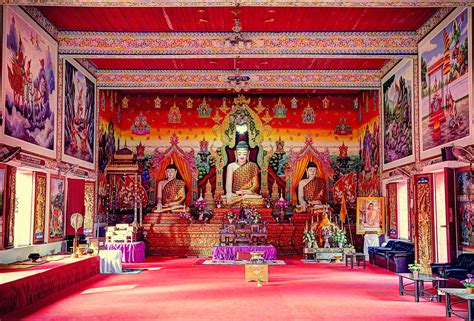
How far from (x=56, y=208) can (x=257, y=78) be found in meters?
7.26

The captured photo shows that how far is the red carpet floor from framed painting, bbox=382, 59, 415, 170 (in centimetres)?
342

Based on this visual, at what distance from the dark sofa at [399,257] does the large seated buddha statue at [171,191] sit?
7462 millimetres

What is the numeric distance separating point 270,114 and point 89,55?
812cm

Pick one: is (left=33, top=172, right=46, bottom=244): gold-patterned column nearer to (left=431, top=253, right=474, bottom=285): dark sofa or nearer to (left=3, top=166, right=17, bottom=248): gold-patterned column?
(left=3, top=166, right=17, bottom=248): gold-patterned column

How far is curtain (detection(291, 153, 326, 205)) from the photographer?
760 inches

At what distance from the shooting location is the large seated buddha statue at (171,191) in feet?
61.8

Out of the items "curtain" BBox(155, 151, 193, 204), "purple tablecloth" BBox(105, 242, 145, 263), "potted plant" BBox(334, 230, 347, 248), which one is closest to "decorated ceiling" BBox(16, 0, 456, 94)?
"curtain" BBox(155, 151, 193, 204)

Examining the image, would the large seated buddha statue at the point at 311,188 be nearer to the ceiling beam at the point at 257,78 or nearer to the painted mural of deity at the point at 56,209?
the ceiling beam at the point at 257,78

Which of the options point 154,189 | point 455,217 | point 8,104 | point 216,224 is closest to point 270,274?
point 455,217

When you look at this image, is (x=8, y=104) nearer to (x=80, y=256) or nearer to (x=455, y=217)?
(x=80, y=256)

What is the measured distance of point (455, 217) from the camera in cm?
1090

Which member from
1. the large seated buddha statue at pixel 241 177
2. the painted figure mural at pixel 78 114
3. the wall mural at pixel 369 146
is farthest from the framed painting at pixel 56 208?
the wall mural at pixel 369 146

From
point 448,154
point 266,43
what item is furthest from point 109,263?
point 448,154

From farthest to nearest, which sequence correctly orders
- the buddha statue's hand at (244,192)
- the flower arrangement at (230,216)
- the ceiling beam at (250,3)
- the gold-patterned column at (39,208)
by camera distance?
1. the buddha statue's hand at (244,192)
2. the flower arrangement at (230,216)
3. the gold-patterned column at (39,208)
4. the ceiling beam at (250,3)
